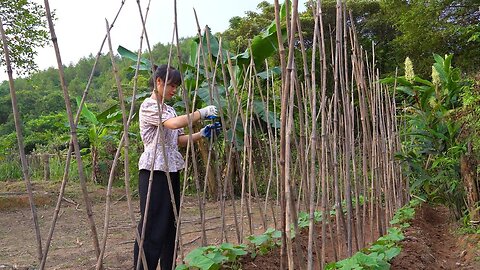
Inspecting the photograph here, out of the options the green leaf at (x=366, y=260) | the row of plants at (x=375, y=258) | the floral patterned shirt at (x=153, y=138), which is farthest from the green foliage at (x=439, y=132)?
the floral patterned shirt at (x=153, y=138)

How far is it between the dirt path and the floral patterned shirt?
1.18m

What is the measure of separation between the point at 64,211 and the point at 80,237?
1522 mm

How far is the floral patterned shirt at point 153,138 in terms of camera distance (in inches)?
82.8

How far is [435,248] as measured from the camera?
3.09 metres

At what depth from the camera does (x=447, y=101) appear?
3.69 metres

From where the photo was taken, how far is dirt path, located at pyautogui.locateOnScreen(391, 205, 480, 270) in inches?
97.0

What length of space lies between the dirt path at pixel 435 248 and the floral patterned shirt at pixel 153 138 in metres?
1.18

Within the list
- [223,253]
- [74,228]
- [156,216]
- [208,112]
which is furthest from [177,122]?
[74,228]

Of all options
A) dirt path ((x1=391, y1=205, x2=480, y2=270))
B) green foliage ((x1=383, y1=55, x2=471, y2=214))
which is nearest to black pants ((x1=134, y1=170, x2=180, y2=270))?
dirt path ((x1=391, y1=205, x2=480, y2=270))

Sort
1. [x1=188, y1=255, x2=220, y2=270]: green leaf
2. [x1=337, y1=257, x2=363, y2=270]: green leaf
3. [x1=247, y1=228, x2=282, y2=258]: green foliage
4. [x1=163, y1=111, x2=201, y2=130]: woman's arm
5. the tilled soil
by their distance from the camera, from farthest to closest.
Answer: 1. the tilled soil
2. [x1=247, y1=228, x2=282, y2=258]: green foliage
3. [x1=163, y1=111, x2=201, y2=130]: woman's arm
4. [x1=188, y1=255, x2=220, y2=270]: green leaf
5. [x1=337, y1=257, x2=363, y2=270]: green leaf

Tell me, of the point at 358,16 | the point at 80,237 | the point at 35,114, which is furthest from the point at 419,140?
the point at 35,114

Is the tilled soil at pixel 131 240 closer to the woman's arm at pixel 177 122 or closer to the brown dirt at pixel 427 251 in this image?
the brown dirt at pixel 427 251

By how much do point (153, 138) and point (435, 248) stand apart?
2.03 metres

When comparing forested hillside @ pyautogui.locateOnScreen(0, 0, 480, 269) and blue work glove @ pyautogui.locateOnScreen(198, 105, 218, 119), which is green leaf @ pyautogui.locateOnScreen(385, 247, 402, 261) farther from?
blue work glove @ pyautogui.locateOnScreen(198, 105, 218, 119)
